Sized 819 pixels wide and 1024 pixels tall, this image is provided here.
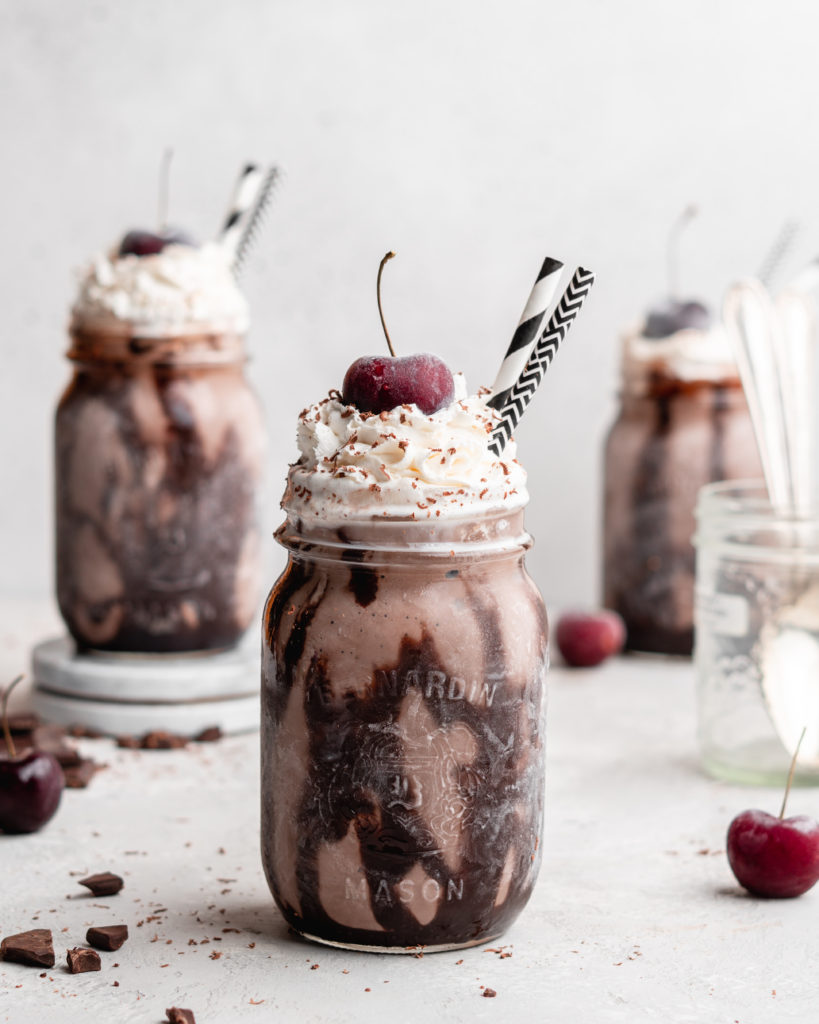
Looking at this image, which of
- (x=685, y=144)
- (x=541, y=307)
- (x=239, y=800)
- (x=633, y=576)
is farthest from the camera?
(x=685, y=144)

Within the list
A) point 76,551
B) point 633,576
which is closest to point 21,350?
point 76,551

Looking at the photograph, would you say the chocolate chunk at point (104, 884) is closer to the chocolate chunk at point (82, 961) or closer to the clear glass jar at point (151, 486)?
the chocolate chunk at point (82, 961)

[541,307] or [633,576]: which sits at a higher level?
[541,307]

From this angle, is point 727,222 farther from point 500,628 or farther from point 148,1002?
point 148,1002

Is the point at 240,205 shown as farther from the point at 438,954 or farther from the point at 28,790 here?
the point at 438,954

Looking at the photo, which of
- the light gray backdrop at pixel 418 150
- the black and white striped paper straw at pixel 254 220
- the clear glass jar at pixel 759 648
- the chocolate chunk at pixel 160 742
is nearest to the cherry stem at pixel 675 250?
the light gray backdrop at pixel 418 150

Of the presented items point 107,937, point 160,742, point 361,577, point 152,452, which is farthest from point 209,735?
point 361,577

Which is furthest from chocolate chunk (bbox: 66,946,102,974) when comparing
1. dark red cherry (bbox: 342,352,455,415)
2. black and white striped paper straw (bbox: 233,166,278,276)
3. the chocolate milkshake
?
the chocolate milkshake
